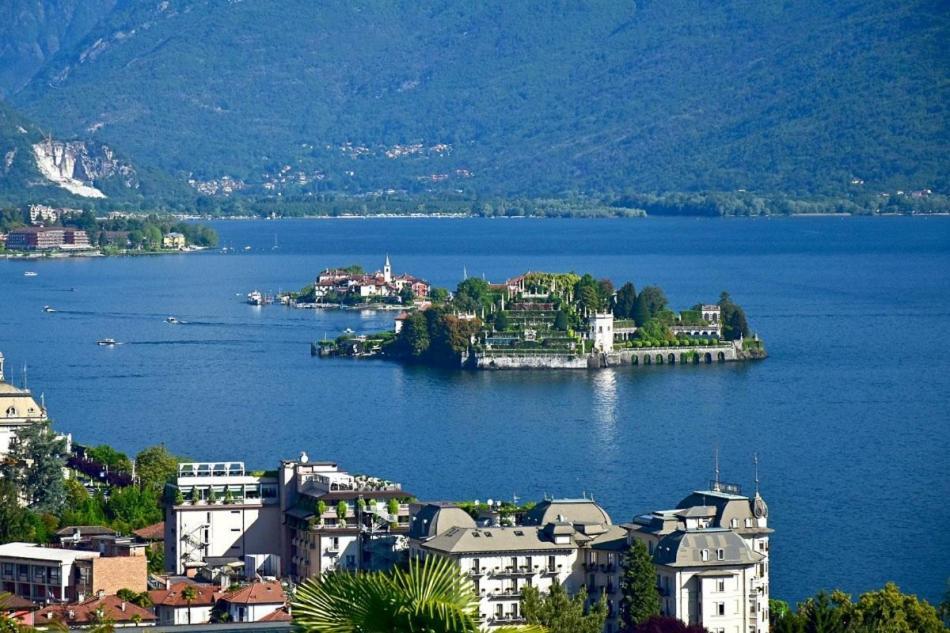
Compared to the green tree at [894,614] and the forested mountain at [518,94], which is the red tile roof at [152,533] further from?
the forested mountain at [518,94]

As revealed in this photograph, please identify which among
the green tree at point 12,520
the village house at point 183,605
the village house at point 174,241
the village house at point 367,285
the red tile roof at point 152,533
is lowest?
the village house at point 183,605

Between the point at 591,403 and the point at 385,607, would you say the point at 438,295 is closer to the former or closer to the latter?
the point at 591,403

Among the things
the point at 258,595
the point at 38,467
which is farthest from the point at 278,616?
the point at 38,467

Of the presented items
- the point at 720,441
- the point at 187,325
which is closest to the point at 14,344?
the point at 187,325

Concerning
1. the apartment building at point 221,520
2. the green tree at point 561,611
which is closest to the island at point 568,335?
the apartment building at point 221,520

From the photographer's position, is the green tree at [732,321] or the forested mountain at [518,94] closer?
the green tree at [732,321]
